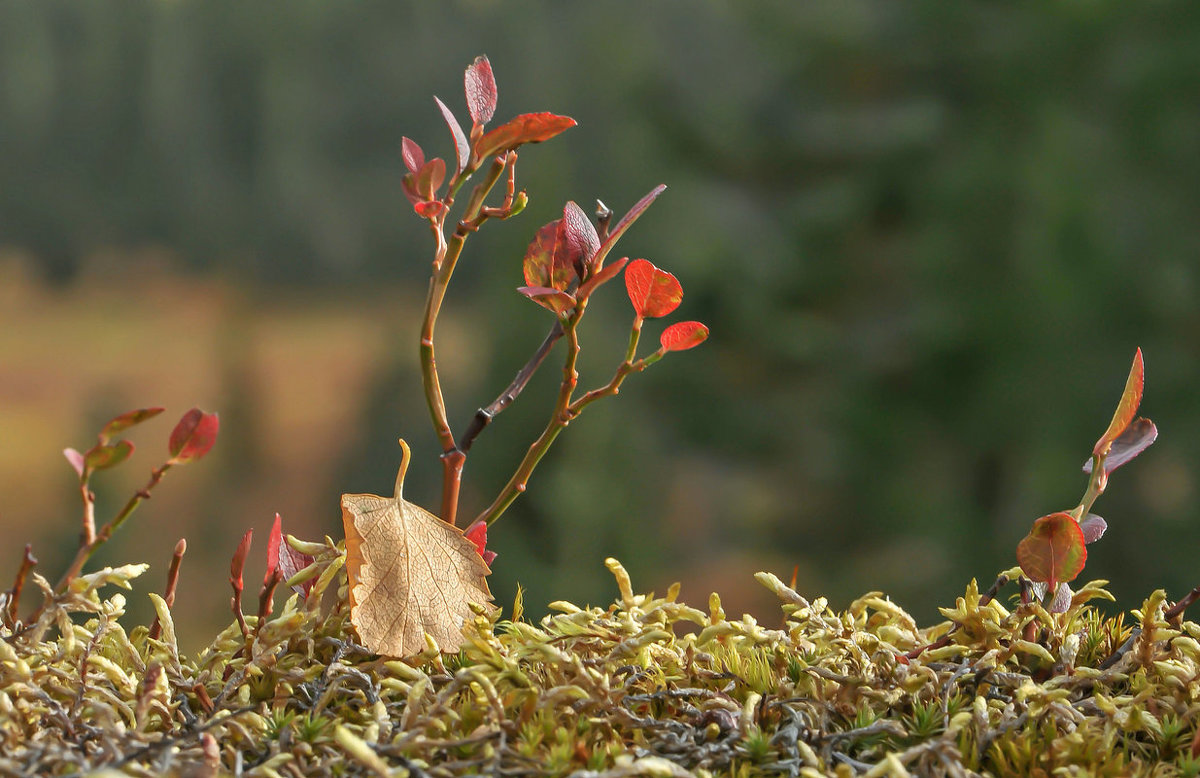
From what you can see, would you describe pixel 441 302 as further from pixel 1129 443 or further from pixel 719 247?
pixel 719 247

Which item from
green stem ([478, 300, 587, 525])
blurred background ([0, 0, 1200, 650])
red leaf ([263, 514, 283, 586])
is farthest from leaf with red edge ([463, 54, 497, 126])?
blurred background ([0, 0, 1200, 650])

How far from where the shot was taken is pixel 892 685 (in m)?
0.41

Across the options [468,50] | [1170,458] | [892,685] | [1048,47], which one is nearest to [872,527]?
[1170,458]

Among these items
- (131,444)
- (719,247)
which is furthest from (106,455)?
(719,247)

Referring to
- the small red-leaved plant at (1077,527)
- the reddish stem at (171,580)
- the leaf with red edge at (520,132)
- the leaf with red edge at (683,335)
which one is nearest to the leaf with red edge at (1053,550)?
the small red-leaved plant at (1077,527)

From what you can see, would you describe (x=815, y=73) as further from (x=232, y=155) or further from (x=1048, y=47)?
(x=232, y=155)

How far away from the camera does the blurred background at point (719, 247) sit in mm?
3400

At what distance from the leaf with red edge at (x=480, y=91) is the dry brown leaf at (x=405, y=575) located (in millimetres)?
163

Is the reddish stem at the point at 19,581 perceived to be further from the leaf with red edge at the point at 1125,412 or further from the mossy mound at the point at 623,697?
the leaf with red edge at the point at 1125,412

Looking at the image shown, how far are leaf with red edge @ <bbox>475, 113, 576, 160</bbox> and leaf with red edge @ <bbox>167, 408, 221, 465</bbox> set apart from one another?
166 millimetres

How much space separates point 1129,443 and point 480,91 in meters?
0.36

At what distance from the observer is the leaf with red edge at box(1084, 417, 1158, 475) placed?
0.46 m

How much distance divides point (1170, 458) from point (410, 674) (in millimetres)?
3523

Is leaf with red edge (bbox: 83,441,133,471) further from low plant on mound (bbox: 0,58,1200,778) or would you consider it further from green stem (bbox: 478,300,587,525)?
green stem (bbox: 478,300,587,525)
